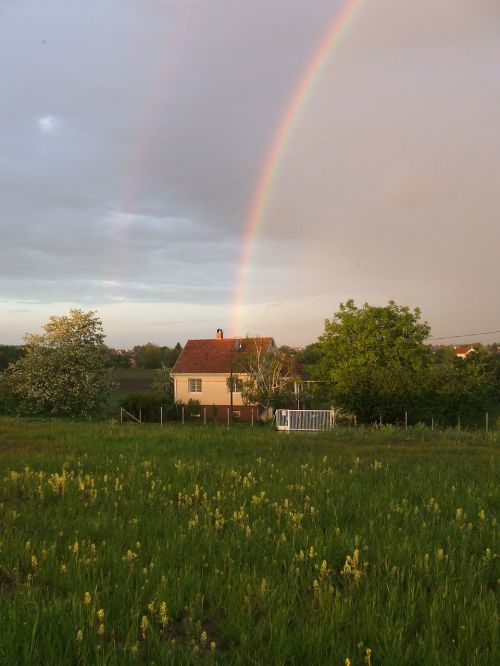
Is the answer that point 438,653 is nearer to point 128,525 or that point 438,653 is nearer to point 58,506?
point 128,525

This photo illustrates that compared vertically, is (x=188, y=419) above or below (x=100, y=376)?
below

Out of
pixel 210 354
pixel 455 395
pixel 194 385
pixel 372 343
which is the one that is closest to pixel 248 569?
pixel 455 395

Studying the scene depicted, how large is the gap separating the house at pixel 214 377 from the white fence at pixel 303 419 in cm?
1927

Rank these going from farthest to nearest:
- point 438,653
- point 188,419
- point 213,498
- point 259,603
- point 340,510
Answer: point 188,419
point 213,498
point 340,510
point 259,603
point 438,653

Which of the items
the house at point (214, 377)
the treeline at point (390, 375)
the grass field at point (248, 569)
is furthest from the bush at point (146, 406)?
the grass field at point (248, 569)

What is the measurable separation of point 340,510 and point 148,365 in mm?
99424

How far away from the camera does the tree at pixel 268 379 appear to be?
128ft

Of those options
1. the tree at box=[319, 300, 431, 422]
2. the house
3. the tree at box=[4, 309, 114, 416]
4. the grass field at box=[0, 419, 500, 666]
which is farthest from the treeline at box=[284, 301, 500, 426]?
the grass field at box=[0, 419, 500, 666]

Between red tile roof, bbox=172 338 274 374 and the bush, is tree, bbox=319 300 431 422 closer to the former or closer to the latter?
red tile roof, bbox=172 338 274 374

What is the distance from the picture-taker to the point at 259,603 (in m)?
3.87

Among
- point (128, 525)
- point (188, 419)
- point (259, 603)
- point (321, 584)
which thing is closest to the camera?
point (259, 603)

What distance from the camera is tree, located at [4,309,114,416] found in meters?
33.9

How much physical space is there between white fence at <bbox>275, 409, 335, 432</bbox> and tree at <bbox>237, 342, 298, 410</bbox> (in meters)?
13.8

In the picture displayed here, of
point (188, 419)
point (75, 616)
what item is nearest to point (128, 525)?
point (75, 616)
